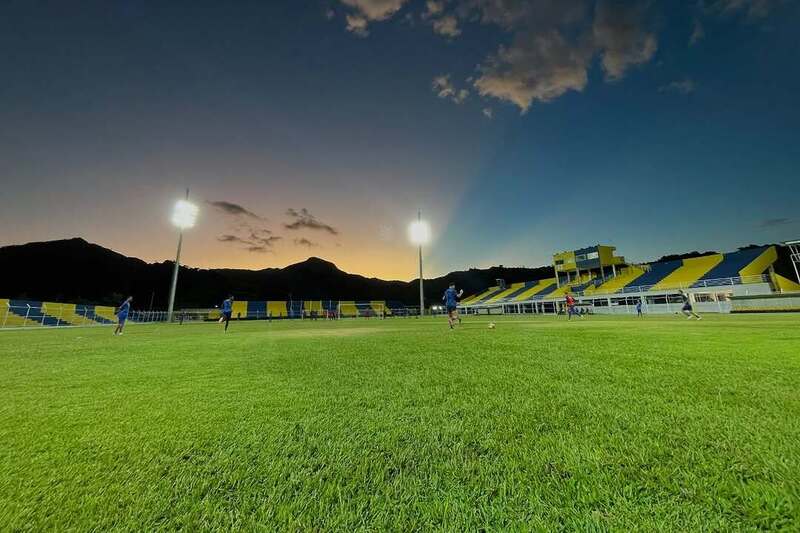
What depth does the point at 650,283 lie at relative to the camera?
41.4 metres

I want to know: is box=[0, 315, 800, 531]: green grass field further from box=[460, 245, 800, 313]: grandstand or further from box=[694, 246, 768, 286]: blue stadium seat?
box=[694, 246, 768, 286]: blue stadium seat

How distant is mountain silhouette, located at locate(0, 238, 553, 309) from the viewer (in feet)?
251

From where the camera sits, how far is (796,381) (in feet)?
10.3

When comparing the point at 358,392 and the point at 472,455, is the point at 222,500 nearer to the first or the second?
the point at 472,455

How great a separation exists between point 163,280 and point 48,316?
80.4m

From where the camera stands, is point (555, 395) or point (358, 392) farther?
point (358, 392)

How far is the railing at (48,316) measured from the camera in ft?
78.7

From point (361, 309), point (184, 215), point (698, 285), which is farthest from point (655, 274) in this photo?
point (184, 215)

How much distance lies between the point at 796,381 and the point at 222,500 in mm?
5069

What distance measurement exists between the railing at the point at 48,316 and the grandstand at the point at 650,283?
182 ft

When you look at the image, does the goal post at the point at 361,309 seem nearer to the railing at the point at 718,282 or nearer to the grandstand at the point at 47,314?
the grandstand at the point at 47,314

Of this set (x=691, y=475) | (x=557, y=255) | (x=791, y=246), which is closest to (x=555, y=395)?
(x=691, y=475)

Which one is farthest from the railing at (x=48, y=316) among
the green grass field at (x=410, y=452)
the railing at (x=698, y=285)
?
the railing at (x=698, y=285)

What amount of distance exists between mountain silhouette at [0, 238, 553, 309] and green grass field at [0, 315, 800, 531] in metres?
88.0
